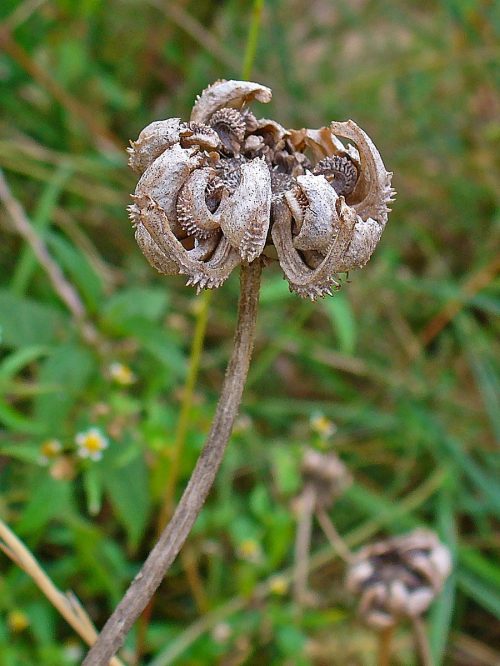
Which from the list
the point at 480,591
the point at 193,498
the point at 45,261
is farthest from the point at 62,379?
the point at 480,591

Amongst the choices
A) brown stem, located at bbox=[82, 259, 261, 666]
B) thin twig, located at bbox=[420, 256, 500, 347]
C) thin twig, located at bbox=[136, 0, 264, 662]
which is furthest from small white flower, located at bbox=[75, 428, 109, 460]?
thin twig, located at bbox=[420, 256, 500, 347]

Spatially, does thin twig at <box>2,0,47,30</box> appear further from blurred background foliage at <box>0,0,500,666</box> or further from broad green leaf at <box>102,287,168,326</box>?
broad green leaf at <box>102,287,168,326</box>

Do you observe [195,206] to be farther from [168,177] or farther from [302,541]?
[302,541]

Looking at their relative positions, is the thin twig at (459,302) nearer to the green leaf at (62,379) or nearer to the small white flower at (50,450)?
the green leaf at (62,379)

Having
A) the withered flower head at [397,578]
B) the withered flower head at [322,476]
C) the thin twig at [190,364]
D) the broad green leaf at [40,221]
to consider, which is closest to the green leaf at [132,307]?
the thin twig at [190,364]

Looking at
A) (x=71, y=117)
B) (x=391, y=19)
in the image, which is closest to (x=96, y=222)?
(x=71, y=117)

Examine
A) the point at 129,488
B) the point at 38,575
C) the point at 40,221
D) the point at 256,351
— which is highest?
the point at 40,221

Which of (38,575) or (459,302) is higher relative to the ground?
(459,302)

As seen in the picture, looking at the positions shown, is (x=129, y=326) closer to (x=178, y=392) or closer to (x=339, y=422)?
(x=178, y=392)
